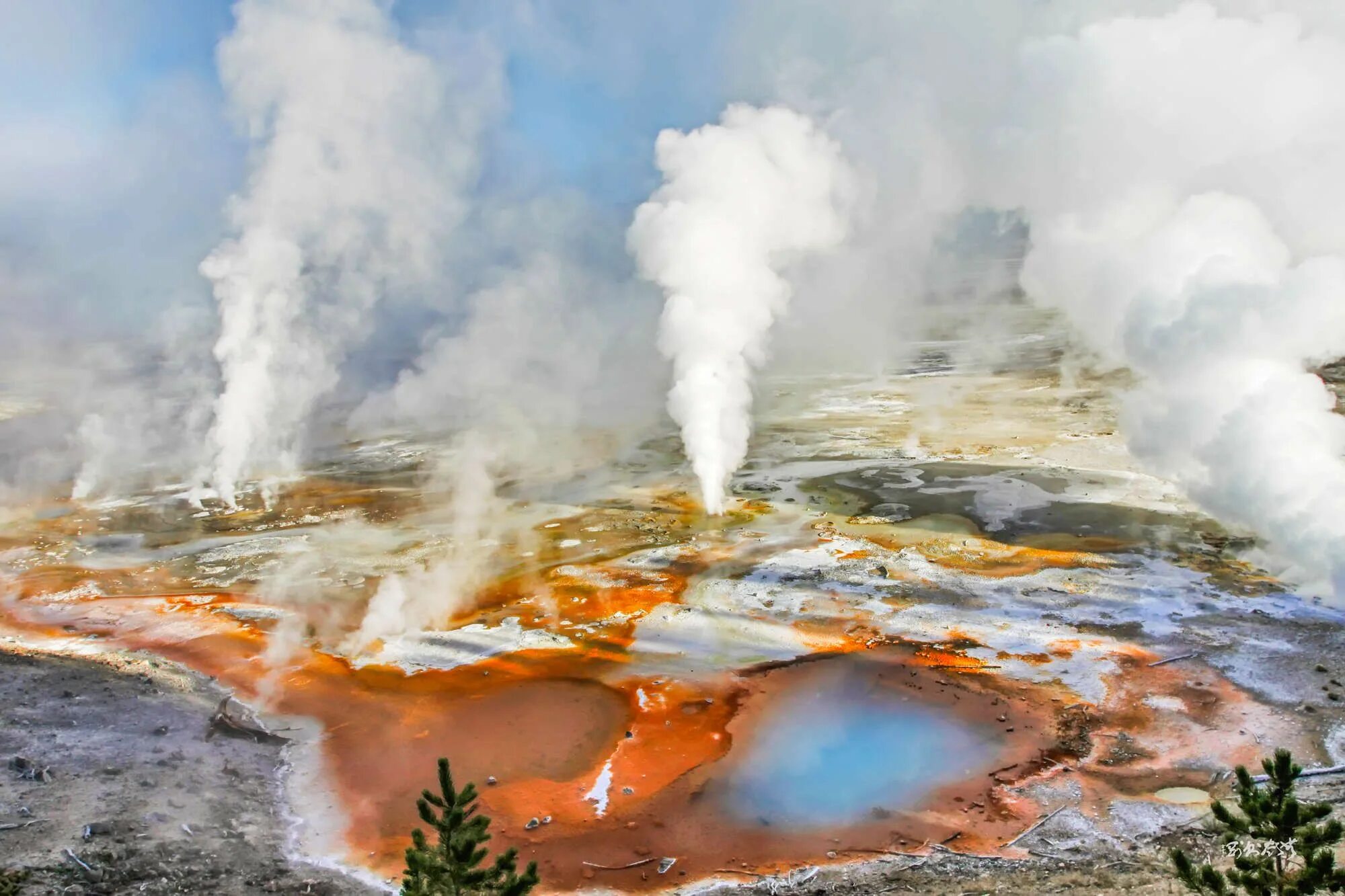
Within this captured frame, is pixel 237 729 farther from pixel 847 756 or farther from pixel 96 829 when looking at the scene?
pixel 847 756

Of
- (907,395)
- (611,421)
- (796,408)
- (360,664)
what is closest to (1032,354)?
(907,395)

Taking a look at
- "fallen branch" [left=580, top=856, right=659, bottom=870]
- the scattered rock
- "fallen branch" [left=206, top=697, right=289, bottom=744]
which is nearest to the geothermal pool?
"fallen branch" [left=580, top=856, right=659, bottom=870]

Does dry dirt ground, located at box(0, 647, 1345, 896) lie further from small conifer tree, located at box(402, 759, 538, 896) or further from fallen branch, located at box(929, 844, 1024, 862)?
small conifer tree, located at box(402, 759, 538, 896)

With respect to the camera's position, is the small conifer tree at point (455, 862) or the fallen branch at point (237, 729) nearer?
the small conifer tree at point (455, 862)

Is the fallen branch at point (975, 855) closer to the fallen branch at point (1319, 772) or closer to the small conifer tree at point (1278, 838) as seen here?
the small conifer tree at point (1278, 838)

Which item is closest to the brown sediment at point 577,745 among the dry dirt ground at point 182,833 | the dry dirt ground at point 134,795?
the dry dirt ground at point 182,833

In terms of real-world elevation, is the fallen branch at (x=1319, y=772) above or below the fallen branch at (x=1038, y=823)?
above
